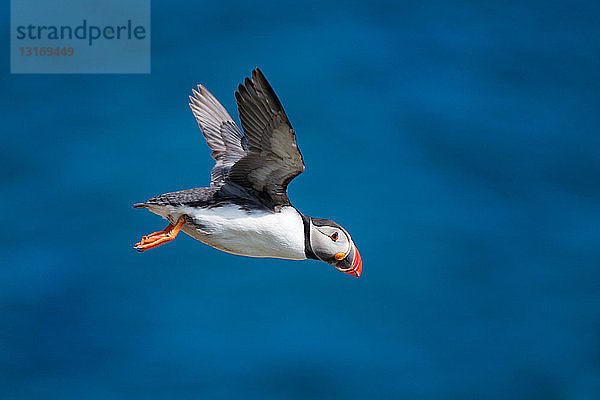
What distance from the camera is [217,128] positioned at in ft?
19.1

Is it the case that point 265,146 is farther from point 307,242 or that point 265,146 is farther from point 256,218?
point 307,242

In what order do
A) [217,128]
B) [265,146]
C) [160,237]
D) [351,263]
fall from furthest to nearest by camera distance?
[217,128] → [351,263] → [160,237] → [265,146]

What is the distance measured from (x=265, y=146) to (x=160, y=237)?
0.73 m

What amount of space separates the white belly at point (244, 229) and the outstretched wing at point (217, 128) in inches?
33.2

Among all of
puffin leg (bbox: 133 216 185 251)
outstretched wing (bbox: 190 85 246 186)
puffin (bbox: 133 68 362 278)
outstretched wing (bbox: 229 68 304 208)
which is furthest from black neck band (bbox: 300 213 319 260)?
outstretched wing (bbox: 190 85 246 186)

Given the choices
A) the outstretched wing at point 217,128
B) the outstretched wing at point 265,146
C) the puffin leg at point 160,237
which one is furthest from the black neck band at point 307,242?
the outstretched wing at point 217,128

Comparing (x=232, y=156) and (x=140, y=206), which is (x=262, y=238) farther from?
(x=232, y=156)

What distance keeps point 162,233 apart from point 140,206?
0.60 feet

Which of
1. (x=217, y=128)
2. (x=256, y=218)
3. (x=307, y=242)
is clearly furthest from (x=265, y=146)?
(x=217, y=128)

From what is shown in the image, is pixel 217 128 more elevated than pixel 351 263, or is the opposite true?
pixel 217 128

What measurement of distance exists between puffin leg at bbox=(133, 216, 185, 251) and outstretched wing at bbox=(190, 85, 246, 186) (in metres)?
0.87

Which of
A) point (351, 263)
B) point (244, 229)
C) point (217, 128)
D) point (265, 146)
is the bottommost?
point (351, 263)

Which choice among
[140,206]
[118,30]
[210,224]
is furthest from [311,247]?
[118,30]

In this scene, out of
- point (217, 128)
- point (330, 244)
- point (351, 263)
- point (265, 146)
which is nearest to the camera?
point (265, 146)
